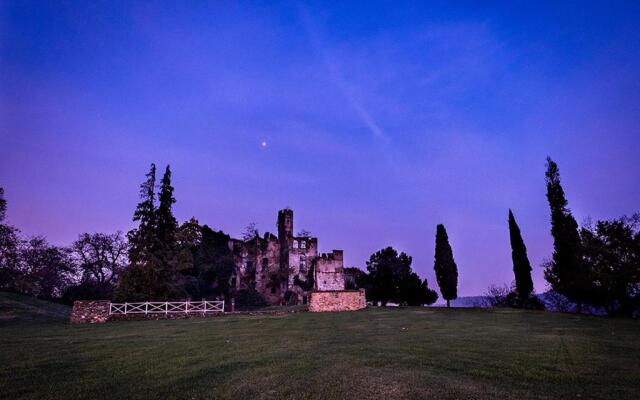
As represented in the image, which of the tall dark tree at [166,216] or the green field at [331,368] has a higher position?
the tall dark tree at [166,216]

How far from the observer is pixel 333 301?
33938 mm

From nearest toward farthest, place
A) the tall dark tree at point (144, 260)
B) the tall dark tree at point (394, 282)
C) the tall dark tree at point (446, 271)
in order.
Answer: the tall dark tree at point (144, 260) < the tall dark tree at point (446, 271) < the tall dark tree at point (394, 282)

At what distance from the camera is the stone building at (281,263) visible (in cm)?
6512

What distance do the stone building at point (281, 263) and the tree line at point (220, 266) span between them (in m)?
2.51

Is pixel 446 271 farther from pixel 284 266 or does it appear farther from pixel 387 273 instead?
pixel 284 266

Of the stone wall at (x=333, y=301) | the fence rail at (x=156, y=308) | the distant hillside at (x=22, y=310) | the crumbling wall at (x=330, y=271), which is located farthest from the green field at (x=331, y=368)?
the crumbling wall at (x=330, y=271)

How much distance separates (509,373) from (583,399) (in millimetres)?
1892

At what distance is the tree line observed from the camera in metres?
27.8

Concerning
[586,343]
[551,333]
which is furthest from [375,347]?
[551,333]

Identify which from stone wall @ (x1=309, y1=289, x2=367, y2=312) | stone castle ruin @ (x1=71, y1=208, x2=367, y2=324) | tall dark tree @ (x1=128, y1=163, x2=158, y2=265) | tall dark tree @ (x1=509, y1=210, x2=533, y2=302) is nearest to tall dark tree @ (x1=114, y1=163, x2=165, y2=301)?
tall dark tree @ (x1=128, y1=163, x2=158, y2=265)

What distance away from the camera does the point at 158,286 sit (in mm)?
38375

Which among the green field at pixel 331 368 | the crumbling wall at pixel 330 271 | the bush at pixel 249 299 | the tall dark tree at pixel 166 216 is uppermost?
the tall dark tree at pixel 166 216

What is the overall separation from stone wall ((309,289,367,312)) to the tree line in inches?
619

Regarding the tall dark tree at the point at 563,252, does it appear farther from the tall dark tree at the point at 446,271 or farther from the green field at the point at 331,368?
the green field at the point at 331,368
